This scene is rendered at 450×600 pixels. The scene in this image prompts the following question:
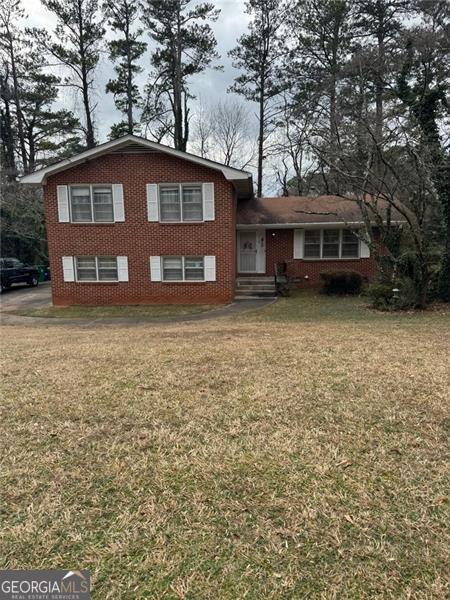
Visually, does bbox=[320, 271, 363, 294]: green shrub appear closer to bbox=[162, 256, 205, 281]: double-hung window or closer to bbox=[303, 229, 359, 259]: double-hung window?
bbox=[303, 229, 359, 259]: double-hung window

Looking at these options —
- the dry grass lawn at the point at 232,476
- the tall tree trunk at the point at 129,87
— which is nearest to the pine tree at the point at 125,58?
the tall tree trunk at the point at 129,87

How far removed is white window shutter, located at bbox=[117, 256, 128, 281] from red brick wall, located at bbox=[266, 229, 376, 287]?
623 cm

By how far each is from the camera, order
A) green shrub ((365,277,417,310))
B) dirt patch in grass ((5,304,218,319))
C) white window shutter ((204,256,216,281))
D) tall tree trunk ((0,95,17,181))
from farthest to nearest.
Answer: tall tree trunk ((0,95,17,181)) → white window shutter ((204,256,216,281)) → dirt patch in grass ((5,304,218,319)) → green shrub ((365,277,417,310))

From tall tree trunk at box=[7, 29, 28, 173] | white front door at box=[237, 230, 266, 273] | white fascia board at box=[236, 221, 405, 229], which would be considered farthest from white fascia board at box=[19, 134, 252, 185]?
tall tree trunk at box=[7, 29, 28, 173]

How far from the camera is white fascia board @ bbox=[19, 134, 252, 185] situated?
40.5 feet

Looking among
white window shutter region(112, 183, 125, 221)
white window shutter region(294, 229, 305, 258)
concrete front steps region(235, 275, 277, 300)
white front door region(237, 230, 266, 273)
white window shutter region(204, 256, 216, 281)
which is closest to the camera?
white window shutter region(112, 183, 125, 221)

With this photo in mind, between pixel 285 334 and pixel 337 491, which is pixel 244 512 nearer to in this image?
pixel 337 491

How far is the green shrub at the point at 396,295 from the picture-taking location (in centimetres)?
1102

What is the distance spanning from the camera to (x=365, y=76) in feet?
42.7

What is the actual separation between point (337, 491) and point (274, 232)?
47.6 ft

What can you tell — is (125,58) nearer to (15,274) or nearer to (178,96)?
(178,96)

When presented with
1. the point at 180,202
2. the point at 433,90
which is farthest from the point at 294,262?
the point at 433,90

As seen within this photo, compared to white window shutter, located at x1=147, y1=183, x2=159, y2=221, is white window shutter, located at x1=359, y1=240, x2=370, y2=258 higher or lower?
white window shutter, located at x1=147, y1=183, x2=159, y2=221

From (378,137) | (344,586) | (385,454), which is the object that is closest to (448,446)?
(385,454)
